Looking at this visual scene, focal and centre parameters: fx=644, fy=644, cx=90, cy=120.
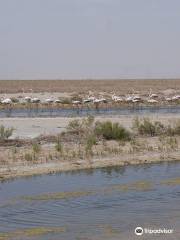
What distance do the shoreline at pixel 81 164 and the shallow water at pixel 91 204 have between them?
21.3 inches

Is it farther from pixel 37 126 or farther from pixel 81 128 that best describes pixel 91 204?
pixel 37 126

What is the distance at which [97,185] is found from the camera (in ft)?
59.1

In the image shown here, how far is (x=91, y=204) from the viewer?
15227mm

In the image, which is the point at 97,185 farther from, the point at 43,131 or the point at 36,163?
the point at 43,131

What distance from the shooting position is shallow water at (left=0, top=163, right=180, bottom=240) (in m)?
12.5

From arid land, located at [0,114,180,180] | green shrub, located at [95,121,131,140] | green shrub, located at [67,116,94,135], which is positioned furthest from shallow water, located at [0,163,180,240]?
green shrub, located at [67,116,94,135]

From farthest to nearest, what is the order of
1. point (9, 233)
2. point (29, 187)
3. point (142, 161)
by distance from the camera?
point (142, 161), point (29, 187), point (9, 233)

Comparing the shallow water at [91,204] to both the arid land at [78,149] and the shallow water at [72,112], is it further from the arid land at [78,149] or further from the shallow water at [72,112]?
the shallow water at [72,112]

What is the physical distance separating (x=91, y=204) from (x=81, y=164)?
20.8 ft

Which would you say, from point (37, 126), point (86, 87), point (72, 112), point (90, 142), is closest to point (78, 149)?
point (90, 142)

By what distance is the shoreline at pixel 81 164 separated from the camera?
19656 millimetres

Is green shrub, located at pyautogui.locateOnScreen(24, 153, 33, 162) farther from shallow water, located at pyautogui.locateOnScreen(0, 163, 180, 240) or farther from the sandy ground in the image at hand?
the sandy ground

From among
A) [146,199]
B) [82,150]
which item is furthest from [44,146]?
[146,199]

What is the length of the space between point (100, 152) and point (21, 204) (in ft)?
29.8
